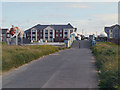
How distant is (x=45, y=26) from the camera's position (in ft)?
360

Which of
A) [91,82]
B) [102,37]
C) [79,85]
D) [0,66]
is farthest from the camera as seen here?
[102,37]

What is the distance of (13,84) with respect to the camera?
9.65 m

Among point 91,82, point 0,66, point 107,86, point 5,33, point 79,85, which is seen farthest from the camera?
point 5,33

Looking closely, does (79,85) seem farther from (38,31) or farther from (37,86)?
(38,31)

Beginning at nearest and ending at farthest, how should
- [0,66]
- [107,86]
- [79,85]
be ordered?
→ 1. [107,86]
2. [79,85]
3. [0,66]

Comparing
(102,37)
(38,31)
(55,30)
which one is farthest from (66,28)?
(102,37)

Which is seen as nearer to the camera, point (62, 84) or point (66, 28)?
point (62, 84)

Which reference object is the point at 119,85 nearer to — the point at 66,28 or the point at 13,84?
the point at 13,84

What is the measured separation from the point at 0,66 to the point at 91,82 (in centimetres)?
646

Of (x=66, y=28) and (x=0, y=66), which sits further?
(x=66, y=28)

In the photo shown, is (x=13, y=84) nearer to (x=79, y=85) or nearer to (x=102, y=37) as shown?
(x=79, y=85)

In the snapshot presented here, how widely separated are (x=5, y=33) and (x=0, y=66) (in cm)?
8662

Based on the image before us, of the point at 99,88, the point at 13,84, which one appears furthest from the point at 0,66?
the point at 99,88

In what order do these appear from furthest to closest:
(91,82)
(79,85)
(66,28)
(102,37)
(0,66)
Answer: (66,28) → (102,37) → (0,66) → (91,82) → (79,85)
